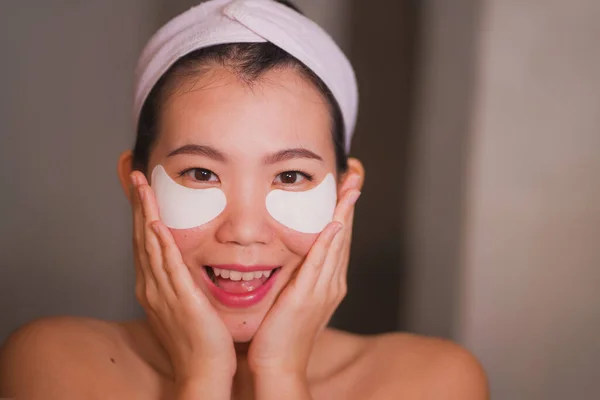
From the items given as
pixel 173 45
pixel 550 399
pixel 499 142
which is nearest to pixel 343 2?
pixel 499 142

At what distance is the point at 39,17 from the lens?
172cm

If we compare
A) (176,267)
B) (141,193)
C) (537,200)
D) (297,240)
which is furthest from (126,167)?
(537,200)

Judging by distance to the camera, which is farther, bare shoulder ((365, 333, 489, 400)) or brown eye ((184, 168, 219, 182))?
bare shoulder ((365, 333, 489, 400))

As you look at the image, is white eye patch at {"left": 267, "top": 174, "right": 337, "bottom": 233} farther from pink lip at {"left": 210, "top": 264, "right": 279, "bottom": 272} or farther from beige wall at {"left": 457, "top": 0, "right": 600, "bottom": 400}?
beige wall at {"left": 457, "top": 0, "right": 600, "bottom": 400}

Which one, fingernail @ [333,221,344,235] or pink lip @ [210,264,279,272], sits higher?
fingernail @ [333,221,344,235]

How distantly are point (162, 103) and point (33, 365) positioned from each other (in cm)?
52

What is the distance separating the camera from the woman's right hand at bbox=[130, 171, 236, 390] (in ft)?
3.62

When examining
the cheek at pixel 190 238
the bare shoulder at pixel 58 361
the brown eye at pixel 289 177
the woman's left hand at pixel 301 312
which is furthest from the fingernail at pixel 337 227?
the bare shoulder at pixel 58 361

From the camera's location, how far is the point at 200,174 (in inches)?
45.0

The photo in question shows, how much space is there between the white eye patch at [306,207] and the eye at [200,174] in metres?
0.11

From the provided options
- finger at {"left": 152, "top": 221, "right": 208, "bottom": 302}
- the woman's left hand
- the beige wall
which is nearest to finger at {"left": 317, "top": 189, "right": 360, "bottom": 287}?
the woman's left hand

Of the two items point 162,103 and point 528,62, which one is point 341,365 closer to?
point 162,103

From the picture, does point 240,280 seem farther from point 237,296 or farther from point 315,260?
point 315,260

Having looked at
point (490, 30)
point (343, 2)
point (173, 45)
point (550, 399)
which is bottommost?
point (550, 399)
